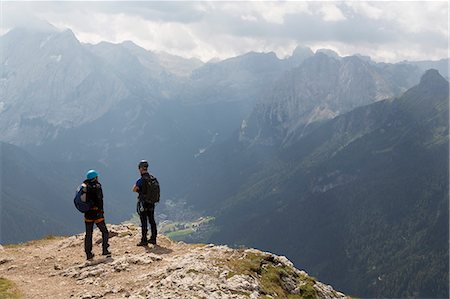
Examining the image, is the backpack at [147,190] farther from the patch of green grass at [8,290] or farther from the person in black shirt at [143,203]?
the patch of green grass at [8,290]

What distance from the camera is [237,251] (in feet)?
104

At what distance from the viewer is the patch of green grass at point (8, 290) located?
86.1ft

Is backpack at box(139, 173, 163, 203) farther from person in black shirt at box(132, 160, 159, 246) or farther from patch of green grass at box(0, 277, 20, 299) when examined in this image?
patch of green grass at box(0, 277, 20, 299)

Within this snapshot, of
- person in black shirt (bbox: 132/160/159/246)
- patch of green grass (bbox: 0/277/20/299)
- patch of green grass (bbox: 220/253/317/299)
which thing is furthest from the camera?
person in black shirt (bbox: 132/160/159/246)

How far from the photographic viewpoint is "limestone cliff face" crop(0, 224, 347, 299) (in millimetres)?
24891

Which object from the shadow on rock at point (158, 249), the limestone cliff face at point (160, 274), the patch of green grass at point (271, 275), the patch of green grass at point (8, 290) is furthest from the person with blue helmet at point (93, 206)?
the patch of green grass at point (271, 275)

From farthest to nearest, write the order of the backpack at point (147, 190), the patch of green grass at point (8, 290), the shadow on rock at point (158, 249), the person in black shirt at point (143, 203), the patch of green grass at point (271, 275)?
the backpack at point (147, 190)
the person in black shirt at point (143, 203)
the shadow on rock at point (158, 249)
the patch of green grass at point (271, 275)
the patch of green grass at point (8, 290)

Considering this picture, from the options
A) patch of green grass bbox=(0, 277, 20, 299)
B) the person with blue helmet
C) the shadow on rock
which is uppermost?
the person with blue helmet

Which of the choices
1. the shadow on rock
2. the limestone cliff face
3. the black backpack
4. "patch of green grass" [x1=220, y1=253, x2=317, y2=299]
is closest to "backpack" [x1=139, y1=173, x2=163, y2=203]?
the black backpack

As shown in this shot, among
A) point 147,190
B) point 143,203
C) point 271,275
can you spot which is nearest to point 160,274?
point 271,275

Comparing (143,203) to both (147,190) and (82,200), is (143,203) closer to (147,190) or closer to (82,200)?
(147,190)

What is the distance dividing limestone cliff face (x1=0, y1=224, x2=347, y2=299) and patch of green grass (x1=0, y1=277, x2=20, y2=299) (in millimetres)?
381

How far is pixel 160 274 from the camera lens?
26688 millimetres

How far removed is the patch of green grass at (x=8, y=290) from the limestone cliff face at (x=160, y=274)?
38 cm
